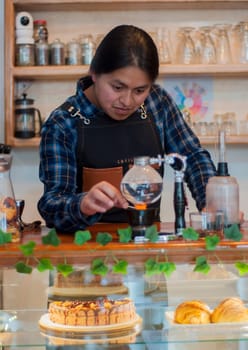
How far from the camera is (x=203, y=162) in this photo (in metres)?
2.15

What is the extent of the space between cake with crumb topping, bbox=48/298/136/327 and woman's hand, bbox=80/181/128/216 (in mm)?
223

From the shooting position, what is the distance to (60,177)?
1887 mm

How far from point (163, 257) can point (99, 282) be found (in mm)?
148

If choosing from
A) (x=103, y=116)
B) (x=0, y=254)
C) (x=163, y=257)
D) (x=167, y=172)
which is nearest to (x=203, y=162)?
(x=103, y=116)

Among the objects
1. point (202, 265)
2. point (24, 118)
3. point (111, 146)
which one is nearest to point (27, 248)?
point (202, 265)

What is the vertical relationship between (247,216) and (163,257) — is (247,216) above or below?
below

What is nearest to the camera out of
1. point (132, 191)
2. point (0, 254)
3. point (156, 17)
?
point (0, 254)

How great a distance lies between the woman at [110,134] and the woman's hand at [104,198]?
0.04m

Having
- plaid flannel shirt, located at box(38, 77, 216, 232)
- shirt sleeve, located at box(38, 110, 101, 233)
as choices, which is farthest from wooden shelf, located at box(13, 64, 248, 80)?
shirt sleeve, located at box(38, 110, 101, 233)

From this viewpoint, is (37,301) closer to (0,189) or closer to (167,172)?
(0,189)

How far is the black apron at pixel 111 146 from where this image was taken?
6.84 ft

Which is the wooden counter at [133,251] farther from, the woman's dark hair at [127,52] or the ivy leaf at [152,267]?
the woman's dark hair at [127,52]

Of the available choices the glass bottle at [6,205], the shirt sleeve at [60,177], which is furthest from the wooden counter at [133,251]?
the shirt sleeve at [60,177]

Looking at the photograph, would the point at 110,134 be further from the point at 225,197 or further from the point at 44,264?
the point at 44,264
